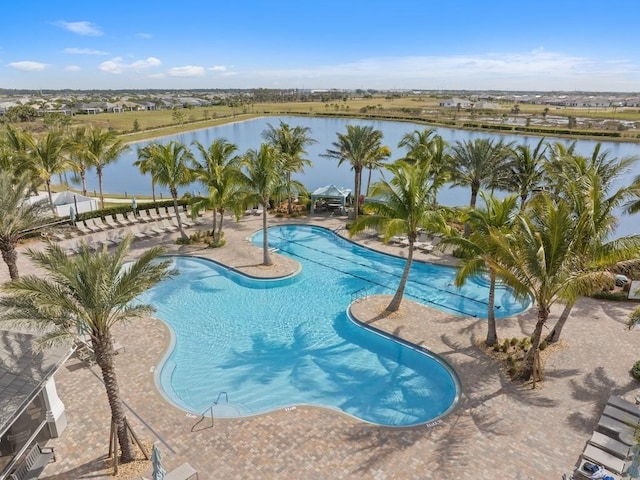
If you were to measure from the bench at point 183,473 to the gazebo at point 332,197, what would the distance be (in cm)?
2265

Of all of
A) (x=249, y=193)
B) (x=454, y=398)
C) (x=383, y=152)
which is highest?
(x=383, y=152)

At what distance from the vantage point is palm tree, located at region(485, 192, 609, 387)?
10742 mm

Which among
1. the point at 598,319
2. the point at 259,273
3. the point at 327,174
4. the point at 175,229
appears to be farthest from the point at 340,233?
the point at 327,174

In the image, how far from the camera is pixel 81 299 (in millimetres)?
8406

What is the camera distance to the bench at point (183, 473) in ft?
28.3

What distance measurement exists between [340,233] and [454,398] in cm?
1518

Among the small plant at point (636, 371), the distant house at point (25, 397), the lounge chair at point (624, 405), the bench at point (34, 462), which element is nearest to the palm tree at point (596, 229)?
the small plant at point (636, 371)

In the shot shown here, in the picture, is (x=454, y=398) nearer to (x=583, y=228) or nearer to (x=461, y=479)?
(x=461, y=479)

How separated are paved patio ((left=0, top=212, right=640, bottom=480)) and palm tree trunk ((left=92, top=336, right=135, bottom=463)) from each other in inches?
23.0

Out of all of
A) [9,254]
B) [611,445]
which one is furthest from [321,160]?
[611,445]

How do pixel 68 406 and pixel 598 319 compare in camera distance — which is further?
pixel 598 319

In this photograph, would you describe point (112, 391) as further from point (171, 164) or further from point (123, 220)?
point (123, 220)

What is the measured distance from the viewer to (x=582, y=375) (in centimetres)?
1262

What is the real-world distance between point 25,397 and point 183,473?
3563 millimetres
